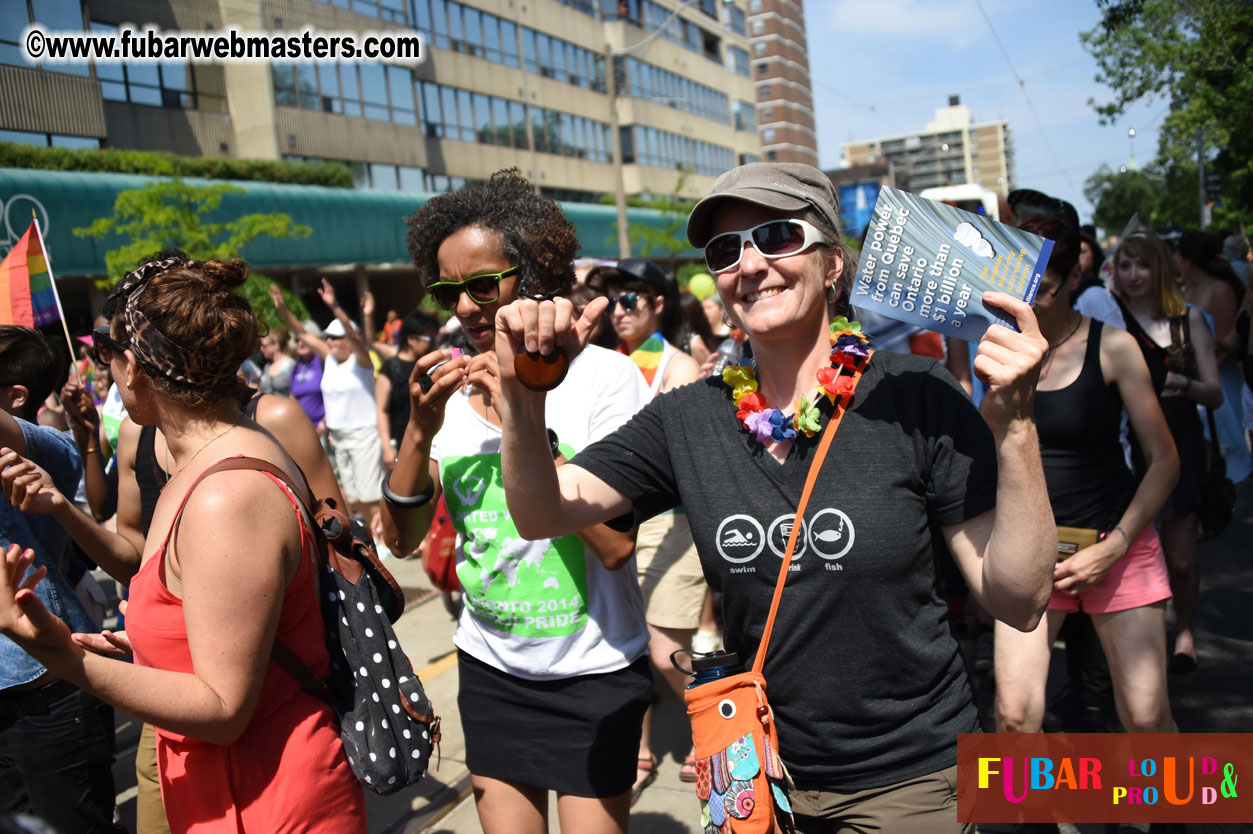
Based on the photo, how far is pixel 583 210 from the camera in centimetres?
3700

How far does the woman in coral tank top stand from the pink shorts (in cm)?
244

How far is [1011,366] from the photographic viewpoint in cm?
176

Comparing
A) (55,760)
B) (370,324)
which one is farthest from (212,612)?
→ (370,324)

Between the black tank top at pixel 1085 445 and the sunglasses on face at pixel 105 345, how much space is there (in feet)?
9.39

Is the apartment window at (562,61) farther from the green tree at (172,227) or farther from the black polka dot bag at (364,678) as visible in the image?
the black polka dot bag at (364,678)

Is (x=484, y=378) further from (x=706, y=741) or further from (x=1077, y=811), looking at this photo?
(x=1077, y=811)

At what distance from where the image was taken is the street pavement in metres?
4.00

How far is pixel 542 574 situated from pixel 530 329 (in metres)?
1.00

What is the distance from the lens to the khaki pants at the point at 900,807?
1.99 m

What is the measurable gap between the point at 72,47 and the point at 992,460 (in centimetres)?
2420

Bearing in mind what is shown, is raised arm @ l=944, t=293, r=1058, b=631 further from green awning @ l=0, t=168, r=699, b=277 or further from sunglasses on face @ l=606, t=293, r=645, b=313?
green awning @ l=0, t=168, r=699, b=277

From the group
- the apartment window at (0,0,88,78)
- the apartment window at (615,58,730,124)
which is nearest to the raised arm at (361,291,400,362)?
the apartment window at (0,0,88,78)

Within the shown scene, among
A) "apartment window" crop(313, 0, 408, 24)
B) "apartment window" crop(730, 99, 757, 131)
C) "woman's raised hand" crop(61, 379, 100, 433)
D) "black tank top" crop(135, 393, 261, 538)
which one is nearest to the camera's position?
"black tank top" crop(135, 393, 261, 538)

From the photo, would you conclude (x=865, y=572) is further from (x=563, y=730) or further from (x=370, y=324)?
(x=370, y=324)
